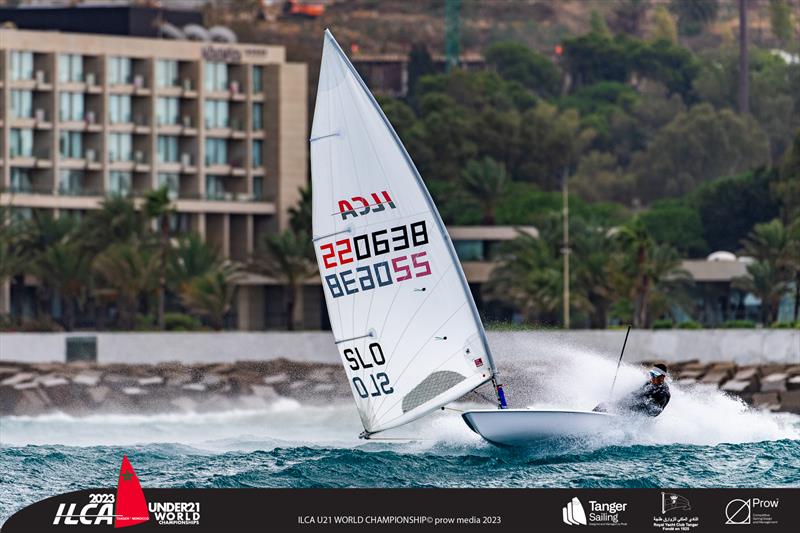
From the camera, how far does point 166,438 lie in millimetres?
53250

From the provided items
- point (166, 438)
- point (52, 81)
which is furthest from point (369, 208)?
point (52, 81)

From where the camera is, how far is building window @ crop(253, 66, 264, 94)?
112 meters

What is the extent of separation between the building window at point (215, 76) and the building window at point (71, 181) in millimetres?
9375

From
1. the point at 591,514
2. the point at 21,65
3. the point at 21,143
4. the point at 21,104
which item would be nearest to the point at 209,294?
the point at 21,143

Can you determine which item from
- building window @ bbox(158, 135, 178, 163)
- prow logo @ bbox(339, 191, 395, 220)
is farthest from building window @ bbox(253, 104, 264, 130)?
prow logo @ bbox(339, 191, 395, 220)

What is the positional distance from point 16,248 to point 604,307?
28.0m

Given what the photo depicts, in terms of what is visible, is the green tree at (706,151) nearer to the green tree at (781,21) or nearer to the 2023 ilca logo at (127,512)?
the green tree at (781,21)

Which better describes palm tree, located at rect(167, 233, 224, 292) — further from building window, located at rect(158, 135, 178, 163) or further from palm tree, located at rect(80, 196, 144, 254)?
building window, located at rect(158, 135, 178, 163)

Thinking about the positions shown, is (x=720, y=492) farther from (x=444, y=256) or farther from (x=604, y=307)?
(x=604, y=307)

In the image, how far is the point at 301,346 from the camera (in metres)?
70.1

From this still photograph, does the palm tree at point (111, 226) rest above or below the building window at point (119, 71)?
below

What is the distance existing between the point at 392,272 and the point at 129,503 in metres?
8.27

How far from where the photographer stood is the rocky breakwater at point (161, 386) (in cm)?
6550

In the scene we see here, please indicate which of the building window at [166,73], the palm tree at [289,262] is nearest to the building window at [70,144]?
the building window at [166,73]
